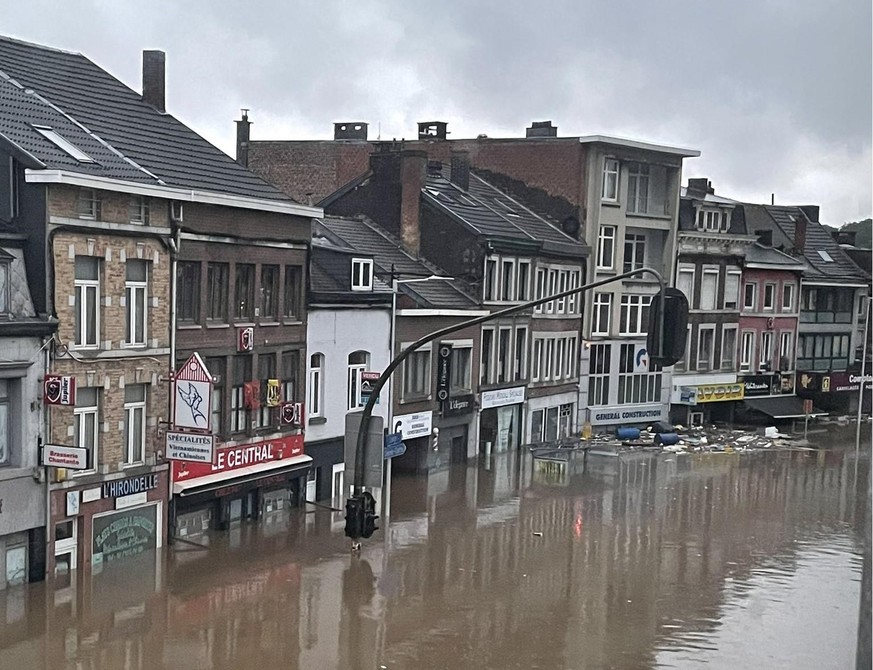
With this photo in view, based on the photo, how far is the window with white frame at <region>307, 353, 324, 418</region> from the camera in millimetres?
35719

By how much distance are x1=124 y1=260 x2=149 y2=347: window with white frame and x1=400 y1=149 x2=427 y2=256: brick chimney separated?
18850 mm

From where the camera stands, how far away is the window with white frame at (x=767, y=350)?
64881 mm

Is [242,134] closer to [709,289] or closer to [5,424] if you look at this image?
[709,289]

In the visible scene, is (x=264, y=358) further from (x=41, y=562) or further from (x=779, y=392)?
(x=779, y=392)

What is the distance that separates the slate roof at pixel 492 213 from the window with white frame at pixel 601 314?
2724 mm

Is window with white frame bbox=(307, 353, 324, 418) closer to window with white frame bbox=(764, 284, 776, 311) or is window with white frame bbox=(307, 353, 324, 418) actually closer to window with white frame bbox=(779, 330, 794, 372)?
window with white frame bbox=(764, 284, 776, 311)

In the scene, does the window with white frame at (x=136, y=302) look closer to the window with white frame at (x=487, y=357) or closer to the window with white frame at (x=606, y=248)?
the window with white frame at (x=487, y=357)

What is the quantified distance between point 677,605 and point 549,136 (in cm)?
3481

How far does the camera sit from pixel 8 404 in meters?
24.7

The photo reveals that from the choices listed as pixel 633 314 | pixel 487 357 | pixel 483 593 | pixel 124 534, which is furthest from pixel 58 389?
pixel 633 314

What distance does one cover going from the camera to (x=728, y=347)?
62625 mm

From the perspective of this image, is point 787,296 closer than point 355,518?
No

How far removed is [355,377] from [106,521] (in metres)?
12.1

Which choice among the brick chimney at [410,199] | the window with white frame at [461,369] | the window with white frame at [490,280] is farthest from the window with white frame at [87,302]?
the window with white frame at [490,280]
